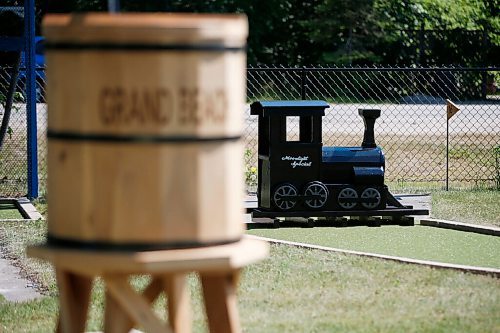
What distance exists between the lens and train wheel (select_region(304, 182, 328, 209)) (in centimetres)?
992

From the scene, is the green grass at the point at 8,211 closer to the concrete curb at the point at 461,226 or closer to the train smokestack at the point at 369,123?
the train smokestack at the point at 369,123

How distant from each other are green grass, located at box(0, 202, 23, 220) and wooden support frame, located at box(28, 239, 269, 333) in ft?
21.4

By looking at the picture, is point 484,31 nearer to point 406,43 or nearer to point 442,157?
point 406,43

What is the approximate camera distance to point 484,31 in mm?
26766

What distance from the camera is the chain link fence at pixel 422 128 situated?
1325 cm

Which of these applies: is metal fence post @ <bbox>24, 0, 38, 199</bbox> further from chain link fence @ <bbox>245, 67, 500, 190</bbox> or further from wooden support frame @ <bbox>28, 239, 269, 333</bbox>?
wooden support frame @ <bbox>28, 239, 269, 333</bbox>

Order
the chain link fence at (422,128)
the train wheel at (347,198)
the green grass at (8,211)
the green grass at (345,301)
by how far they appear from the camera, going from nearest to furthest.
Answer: the green grass at (345,301) → the train wheel at (347,198) → the green grass at (8,211) → the chain link fence at (422,128)

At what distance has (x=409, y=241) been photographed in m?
9.13

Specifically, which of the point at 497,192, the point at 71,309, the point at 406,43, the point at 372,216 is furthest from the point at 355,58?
the point at 71,309

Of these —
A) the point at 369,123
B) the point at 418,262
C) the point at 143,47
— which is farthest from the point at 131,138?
the point at 369,123

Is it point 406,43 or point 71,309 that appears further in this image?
point 406,43

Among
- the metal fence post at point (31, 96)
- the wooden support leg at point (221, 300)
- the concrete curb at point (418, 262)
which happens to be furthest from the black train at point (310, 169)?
the wooden support leg at point (221, 300)

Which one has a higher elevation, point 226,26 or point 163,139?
point 226,26

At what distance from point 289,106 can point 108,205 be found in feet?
19.9
